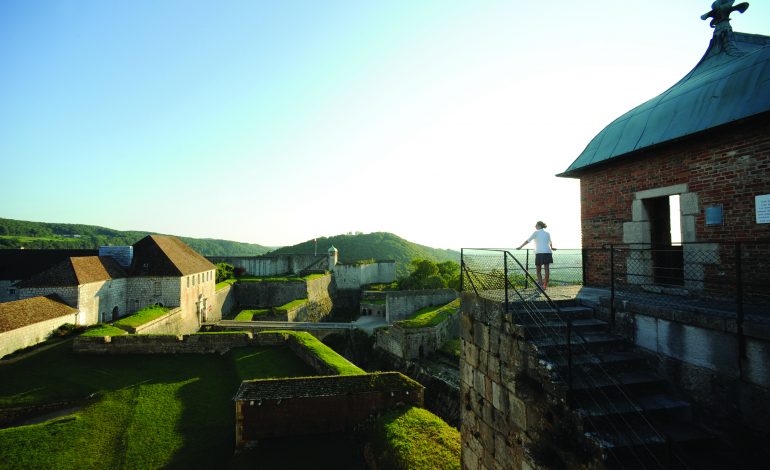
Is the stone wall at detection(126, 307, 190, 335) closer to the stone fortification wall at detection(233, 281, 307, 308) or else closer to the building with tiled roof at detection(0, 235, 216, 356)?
the building with tiled roof at detection(0, 235, 216, 356)

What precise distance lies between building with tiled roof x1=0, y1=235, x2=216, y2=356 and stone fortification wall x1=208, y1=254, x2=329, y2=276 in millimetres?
14816

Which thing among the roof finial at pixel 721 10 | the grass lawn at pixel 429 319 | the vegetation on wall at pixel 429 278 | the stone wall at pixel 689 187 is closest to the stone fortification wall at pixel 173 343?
the grass lawn at pixel 429 319

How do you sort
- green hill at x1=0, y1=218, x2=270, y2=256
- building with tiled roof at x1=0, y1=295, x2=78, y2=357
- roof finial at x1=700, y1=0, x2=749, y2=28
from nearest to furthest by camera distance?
roof finial at x1=700, y1=0, x2=749, y2=28 → building with tiled roof at x1=0, y1=295, x2=78, y2=357 → green hill at x1=0, y1=218, x2=270, y2=256

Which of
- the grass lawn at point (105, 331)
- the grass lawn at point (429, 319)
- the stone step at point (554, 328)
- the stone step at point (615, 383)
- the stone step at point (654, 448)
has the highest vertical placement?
the stone step at point (554, 328)

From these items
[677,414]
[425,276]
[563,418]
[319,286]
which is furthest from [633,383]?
[425,276]

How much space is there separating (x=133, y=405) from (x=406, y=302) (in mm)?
20842

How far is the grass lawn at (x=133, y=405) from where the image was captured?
9.63 m

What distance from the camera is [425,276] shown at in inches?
1649

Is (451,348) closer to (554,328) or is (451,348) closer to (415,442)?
(415,442)

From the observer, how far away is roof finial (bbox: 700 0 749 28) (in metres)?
6.71

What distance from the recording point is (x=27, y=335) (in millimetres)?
17188

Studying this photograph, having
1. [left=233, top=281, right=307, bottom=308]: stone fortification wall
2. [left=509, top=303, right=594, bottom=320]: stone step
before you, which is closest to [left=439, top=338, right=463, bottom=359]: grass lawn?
[left=233, top=281, right=307, bottom=308]: stone fortification wall

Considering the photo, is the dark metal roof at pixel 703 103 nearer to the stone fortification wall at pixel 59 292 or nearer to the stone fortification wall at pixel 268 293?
the stone fortification wall at pixel 59 292

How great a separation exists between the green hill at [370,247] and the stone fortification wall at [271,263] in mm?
25773
